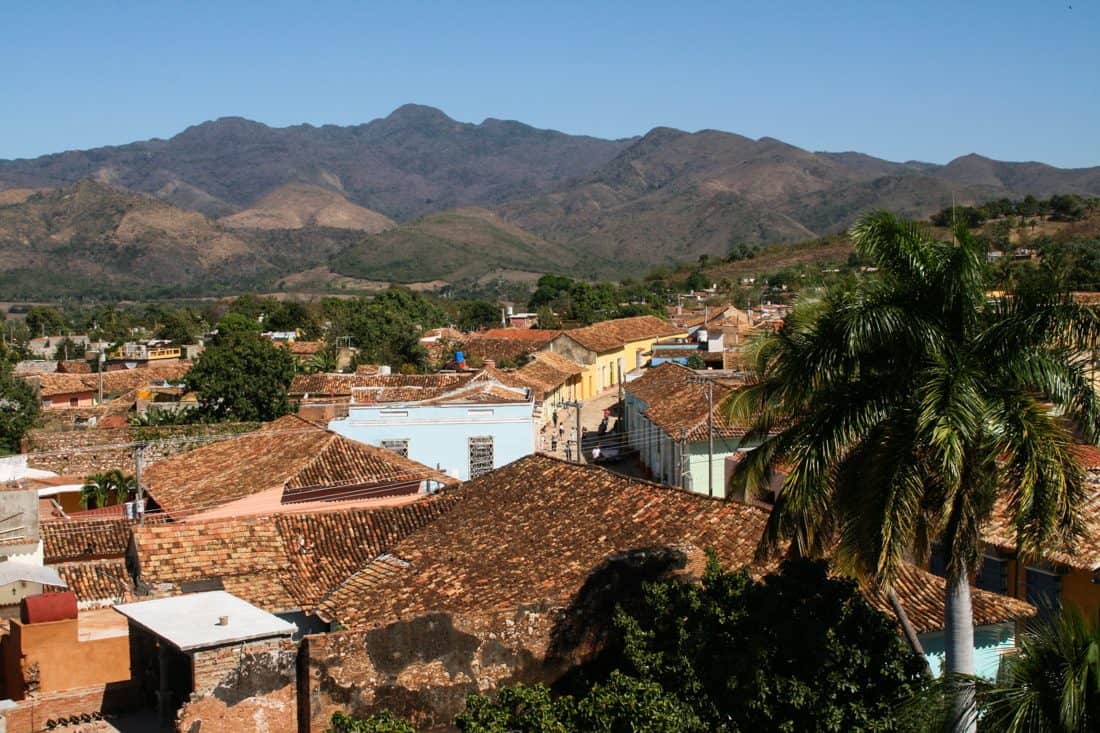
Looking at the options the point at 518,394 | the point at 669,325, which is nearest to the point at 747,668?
the point at 518,394

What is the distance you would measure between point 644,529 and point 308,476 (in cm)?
982

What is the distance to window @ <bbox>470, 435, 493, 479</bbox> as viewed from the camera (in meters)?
28.7

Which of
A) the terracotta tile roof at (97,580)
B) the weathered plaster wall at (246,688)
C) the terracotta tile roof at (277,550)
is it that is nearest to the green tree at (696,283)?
the terracotta tile roof at (277,550)

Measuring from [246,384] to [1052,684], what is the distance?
31336 millimetres

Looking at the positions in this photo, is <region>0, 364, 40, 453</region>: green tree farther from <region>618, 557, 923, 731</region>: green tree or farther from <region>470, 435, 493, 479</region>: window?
<region>618, 557, 923, 731</region>: green tree

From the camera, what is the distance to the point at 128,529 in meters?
21.3

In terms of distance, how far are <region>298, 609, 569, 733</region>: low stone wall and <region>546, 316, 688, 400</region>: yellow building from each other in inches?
1493

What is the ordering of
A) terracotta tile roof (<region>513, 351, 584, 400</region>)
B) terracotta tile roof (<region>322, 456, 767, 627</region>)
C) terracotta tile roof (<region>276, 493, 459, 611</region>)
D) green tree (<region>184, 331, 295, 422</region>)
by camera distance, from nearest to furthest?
terracotta tile roof (<region>322, 456, 767, 627</region>) → terracotta tile roof (<region>276, 493, 459, 611</region>) → green tree (<region>184, 331, 295, 422</region>) → terracotta tile roof (<region>513, 351, 584, 400</region>)

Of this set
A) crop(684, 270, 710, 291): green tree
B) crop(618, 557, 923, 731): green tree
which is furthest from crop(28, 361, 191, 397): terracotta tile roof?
crop(684, 270, 710, 291): green tree

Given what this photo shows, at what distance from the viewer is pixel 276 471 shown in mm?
22094

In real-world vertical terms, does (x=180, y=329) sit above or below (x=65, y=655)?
above

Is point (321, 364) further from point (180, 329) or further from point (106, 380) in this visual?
point (180, 329)

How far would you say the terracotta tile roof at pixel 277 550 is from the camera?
50.6ft

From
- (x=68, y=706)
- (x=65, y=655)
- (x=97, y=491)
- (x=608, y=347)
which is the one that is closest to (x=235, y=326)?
(x=608, y=347)
